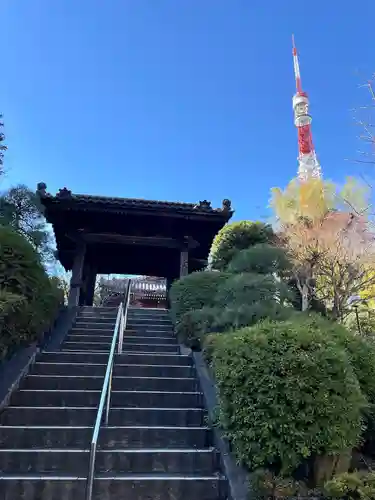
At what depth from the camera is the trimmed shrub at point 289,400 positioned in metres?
3.18

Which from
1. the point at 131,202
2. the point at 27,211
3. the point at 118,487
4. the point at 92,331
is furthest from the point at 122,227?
the point at 118,487

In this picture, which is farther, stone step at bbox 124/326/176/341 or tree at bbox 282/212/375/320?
stone step at bbox 124/326/176/341

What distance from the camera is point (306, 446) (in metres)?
3.15

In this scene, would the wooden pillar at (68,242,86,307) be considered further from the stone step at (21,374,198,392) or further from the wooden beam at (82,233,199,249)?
the stone step at (21,374,198,392)

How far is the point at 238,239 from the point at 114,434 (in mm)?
6222

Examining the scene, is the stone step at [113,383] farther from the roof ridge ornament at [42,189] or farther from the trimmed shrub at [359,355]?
the roof ridge ornament at [42,189]

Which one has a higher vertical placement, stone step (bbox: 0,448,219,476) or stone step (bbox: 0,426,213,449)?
stone step (bbox: 0,426,213,449)

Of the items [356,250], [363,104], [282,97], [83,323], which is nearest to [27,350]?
[83,323]

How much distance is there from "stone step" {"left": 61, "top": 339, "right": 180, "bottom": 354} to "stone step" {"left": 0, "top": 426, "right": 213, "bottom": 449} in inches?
107

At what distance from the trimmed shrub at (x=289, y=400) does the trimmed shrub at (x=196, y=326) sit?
256 centimetres

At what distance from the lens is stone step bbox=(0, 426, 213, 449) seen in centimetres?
403

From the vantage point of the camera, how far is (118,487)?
3424mm

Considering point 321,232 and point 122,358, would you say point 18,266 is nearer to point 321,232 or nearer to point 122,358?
point 122,358

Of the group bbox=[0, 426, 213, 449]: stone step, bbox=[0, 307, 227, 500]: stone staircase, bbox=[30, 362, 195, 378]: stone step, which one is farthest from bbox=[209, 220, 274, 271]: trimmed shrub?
bbox=[0, 426, 213, 449]: stone step
